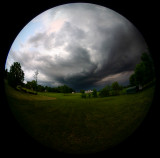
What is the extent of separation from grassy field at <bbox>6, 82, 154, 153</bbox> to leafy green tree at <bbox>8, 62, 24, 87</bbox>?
0.56 metres

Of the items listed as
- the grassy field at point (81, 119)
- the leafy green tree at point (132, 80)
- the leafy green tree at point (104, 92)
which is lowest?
the grassy field at point (81, 119)

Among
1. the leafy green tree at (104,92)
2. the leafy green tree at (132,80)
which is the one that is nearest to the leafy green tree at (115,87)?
the leafy green tree at (104,92)

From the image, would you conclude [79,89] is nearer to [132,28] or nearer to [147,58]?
[147,58]

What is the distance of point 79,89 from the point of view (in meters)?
2.76

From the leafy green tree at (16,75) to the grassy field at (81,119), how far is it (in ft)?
1.84

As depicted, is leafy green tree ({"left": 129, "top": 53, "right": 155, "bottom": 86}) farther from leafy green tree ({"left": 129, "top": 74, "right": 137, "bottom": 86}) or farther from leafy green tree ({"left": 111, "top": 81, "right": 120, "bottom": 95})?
leafy green tree ({"left": 111, "top": 81, "right": 120, "bottom": 95})

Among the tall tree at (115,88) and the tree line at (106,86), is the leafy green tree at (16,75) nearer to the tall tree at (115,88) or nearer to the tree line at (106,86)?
the tree line at (106,86)

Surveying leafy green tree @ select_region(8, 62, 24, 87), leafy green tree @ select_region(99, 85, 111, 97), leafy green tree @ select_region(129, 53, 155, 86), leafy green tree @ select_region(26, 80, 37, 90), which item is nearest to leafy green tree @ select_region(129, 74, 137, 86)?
leafy green tree @ select_region(129, 53, 155, 86)

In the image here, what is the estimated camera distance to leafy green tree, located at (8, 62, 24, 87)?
280 cm

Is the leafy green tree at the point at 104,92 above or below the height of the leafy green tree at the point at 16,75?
below

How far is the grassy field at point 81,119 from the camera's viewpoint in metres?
2.44

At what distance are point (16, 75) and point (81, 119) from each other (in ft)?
8.35

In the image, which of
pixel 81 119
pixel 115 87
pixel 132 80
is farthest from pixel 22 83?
pixel 132 80

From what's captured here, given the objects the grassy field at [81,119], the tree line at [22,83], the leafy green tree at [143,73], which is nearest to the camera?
the grassy field at [81,119]
